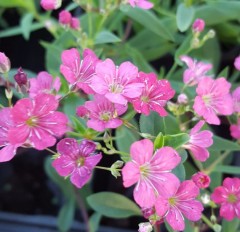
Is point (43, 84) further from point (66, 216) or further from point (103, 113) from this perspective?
point (66, 216)

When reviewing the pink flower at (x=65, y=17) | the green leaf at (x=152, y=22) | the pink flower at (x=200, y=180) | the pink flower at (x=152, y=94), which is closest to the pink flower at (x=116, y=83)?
the pink flower at (x=152, y=94)

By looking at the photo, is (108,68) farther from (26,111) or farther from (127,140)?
(127,140)

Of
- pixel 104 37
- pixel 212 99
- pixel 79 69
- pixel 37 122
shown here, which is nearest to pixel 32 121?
pixel 37 122

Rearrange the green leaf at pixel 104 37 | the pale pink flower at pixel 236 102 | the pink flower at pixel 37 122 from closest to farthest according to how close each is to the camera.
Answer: the pink flower at pixel 37 122 → the pale pink flower at pixel 236 102 → the green leaf at pixel 104 37

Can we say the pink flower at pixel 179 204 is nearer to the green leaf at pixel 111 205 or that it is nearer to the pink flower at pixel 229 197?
the pink flower at pixel 229 197

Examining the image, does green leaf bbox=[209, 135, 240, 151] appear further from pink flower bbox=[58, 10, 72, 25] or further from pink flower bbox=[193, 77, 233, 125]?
pink flower bbox=[58, 10, 72, 25]

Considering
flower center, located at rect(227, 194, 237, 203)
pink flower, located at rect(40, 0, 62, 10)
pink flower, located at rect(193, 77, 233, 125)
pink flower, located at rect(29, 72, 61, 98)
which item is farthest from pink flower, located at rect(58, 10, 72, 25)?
flower center, located at rect(227, 194, 237, 203)
